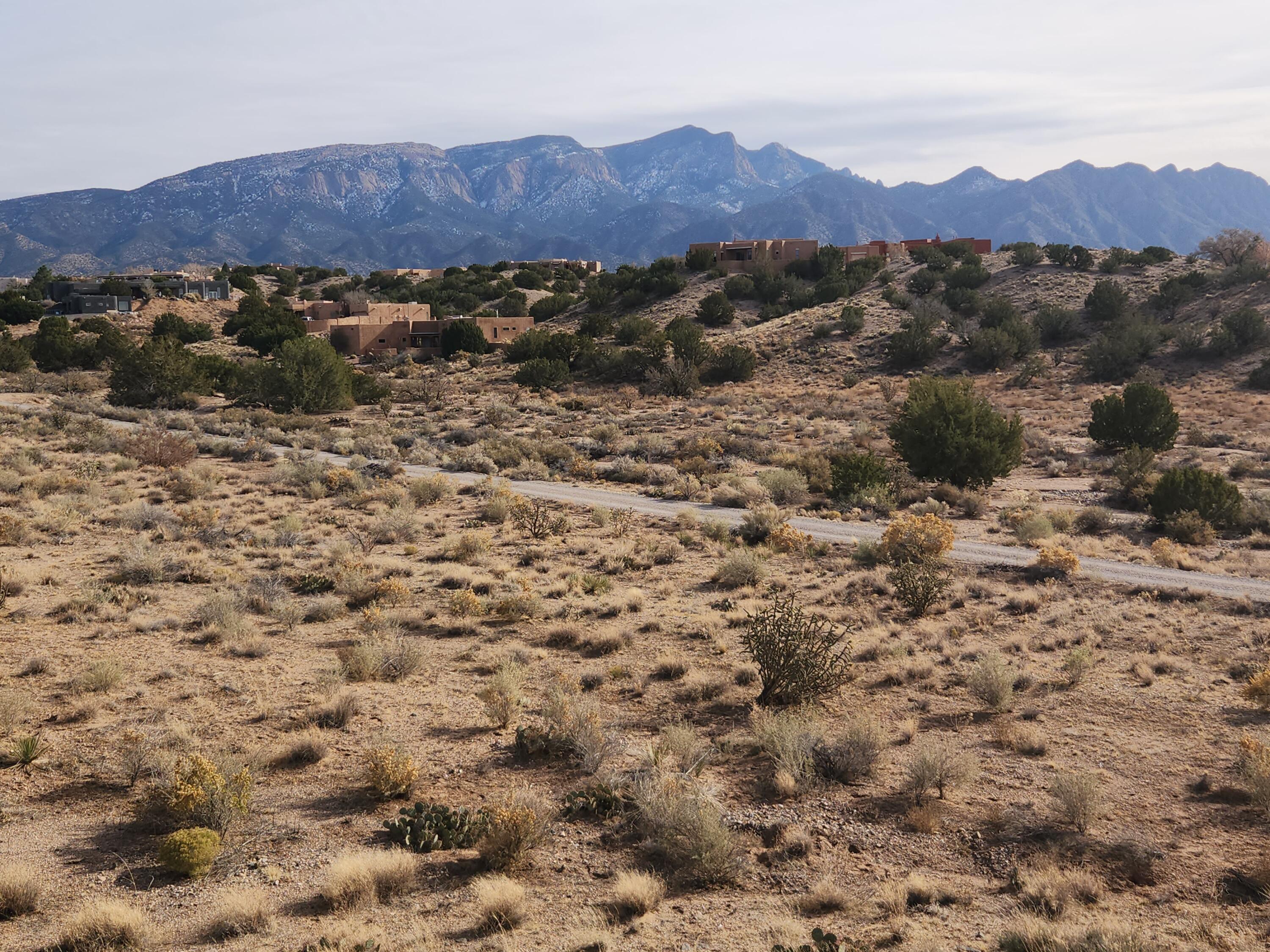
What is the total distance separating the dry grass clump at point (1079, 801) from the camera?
8227 mm

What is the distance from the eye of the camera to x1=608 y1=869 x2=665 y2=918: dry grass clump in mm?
6984

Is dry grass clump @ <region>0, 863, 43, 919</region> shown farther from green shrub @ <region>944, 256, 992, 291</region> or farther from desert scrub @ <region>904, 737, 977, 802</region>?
green shrub @ <region>944, 256, 992, 291</region>

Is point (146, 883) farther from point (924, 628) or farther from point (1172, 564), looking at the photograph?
point (1172, 564)

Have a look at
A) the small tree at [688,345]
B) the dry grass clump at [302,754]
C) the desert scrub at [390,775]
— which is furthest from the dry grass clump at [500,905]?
the small tree at [688,345]

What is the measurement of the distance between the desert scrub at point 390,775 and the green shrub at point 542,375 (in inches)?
1680

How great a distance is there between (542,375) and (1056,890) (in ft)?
151

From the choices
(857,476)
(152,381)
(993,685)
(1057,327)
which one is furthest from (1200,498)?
(152,381)

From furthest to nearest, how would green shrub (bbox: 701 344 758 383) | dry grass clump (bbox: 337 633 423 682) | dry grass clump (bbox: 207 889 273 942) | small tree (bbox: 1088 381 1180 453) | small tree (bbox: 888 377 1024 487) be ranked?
green shrub (bbox: 701 344 758 383) → small tree (bbox: 1088 381 1180 453) → small tree (bbox: 888 377 1024 487) → dry grass clump (bbox: 337 633 423 682) → dry grass clump (bbox: 207 889 273 942)

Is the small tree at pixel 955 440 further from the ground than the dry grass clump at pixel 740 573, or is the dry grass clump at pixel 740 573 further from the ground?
the small tree at pixel 955 440

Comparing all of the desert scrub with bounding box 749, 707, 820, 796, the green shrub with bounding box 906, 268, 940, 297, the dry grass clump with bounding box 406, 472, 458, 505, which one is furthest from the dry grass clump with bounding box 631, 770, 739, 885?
the green shrub with bounding box 906, 268, 940, 297

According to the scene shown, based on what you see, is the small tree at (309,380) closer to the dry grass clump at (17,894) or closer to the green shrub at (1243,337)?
the dry grass clump at (17,894)

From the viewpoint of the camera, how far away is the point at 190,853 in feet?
24.1

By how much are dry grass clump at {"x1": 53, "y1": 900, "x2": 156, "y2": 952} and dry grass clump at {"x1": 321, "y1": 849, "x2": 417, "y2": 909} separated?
4.26 ft

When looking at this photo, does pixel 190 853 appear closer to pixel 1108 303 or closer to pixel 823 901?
pixel 823 901
